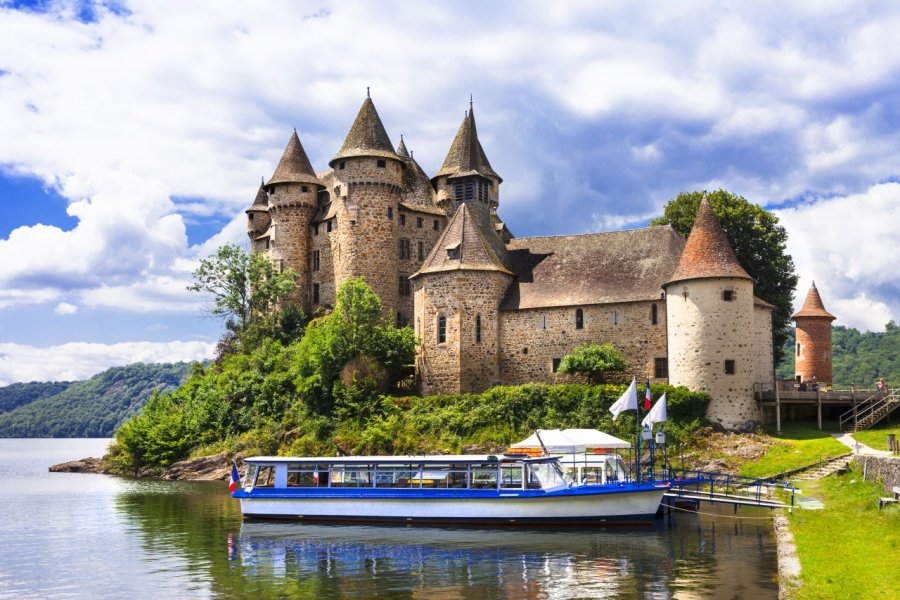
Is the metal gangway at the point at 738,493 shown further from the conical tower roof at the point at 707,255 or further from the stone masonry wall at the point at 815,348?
the stone masonry wall at the point at 815,348

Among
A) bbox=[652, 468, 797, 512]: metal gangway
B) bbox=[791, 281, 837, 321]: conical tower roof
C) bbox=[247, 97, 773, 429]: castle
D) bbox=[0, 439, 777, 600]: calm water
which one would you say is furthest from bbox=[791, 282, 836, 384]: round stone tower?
bbox=[0, 439, 777, 600]: calm water

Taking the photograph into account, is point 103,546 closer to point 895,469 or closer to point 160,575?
point 160,575

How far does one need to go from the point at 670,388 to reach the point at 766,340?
1005 cm

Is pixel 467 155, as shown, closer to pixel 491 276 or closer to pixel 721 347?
pixel 491 276

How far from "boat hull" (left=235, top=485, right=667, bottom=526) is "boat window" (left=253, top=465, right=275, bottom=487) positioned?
0.69m

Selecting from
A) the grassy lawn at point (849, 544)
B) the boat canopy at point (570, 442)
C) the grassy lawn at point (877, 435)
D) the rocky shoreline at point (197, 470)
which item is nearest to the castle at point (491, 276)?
the grassy lawn at point (877, 435)

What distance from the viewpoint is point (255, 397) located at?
66.9 m

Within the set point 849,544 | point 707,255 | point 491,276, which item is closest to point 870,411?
point 707,255

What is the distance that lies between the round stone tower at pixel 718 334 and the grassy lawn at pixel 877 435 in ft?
19.5

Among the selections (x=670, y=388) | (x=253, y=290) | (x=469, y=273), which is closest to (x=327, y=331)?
(x=469, y=273)

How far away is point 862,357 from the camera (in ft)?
474

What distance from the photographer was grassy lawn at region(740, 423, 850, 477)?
43594mm

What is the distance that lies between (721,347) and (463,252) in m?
18.0

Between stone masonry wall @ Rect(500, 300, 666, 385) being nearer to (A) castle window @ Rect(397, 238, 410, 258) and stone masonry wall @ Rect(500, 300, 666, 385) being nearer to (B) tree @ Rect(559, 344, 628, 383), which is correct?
(B) tree @ Rect(559, 344, 628, 383)
